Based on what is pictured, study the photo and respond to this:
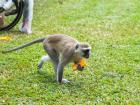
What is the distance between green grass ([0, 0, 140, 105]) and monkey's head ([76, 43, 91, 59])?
2.13ft

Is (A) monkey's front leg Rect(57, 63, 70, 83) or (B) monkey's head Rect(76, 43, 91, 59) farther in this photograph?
(A) monkey's front leg Rect(57, 63, 70, 83)

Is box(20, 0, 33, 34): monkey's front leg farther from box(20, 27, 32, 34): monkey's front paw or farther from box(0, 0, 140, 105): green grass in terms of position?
box(0, 0, 140, 105): green grass

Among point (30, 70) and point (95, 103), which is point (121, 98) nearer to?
point (95, 103)

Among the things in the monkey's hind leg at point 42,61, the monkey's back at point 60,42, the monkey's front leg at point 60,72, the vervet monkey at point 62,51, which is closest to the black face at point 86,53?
the vervet monkey at point 62,51

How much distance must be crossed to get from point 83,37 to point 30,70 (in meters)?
3.63

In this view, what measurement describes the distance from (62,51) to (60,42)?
0.22m

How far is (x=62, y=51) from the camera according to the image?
26.7 ft

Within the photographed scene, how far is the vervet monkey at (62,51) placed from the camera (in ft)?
25.6

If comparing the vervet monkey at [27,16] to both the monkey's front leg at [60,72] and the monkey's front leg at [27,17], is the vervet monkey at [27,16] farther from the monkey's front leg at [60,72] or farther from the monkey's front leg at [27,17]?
the monkey's front leg at [60,72]

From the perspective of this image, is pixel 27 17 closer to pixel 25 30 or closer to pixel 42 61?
pixel 25 30

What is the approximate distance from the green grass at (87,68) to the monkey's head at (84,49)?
648mm

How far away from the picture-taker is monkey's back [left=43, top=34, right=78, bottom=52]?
26.6 ft

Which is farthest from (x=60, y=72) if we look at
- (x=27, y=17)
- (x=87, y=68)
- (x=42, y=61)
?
(x=27, y=17)

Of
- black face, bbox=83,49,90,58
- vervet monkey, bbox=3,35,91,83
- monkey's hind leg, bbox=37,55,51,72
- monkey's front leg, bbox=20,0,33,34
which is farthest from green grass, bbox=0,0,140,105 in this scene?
black face, bbox=83,49,90,58
